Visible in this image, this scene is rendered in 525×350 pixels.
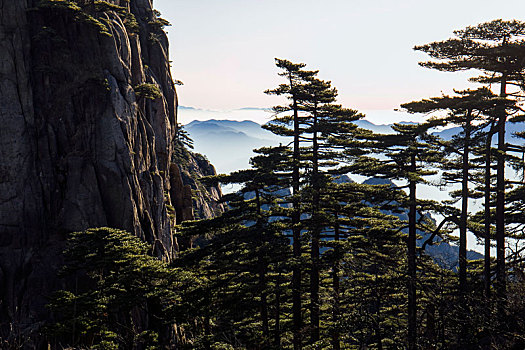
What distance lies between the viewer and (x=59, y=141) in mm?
28656

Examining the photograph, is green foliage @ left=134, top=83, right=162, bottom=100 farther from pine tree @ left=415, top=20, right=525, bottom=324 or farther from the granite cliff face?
pine tree @ left=415, top=20, right=525, bottom=324

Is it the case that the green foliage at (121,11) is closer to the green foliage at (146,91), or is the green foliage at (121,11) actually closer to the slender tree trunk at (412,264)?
the green foliage at (146,91)

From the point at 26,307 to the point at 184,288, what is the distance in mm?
13683

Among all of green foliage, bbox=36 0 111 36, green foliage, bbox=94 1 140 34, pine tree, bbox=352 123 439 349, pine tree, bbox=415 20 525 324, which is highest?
green foliage, bbox=94 1 140 34

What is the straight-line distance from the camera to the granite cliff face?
26.4 metres

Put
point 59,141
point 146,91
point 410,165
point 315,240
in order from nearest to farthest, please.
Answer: point 410,165
point 315,240
point 59,141
point 146,91

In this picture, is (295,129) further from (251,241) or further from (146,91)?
(146,91)

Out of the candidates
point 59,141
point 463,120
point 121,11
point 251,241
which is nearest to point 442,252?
point 463,120

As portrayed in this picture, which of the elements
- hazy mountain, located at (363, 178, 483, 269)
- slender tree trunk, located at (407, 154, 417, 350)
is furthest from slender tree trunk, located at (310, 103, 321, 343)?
hazy mountain, located at (363, 178, 483, 269)

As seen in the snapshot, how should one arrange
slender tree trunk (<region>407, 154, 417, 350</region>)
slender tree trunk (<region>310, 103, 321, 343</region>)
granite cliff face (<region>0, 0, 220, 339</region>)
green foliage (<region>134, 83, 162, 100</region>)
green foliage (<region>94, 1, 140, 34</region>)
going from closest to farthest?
slender tree trunk (<region>407, 154, 417, 350</region>) → slender tree trunk (<region>310, 103, 321, 343</region>) → granite cliff face (<region>0, 0, 220, 339</region>) → green foliage (<region>94, 1, 140, 34</region>) → green foliage (<region>134, 83, 162, 100</region>)

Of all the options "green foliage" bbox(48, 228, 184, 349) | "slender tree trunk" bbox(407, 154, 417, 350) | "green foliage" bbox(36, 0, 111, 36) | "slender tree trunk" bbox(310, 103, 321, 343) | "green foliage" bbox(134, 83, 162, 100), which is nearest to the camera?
"green foliage" bbox(48, 228, 184, 349)

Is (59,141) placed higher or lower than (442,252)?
higher

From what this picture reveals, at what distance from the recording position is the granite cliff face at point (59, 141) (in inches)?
1039

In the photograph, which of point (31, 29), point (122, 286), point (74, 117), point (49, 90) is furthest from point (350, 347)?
point (31, 29)
